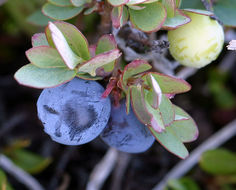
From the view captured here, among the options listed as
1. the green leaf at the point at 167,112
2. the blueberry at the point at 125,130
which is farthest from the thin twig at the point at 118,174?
the green leaf at the point at 167,112

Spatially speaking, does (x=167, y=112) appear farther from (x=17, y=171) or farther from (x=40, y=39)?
(x=17, y=171)

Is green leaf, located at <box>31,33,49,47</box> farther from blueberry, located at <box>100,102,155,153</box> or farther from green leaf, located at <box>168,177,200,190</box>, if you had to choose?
green leaf, located at <box>168,177,200,190</box>

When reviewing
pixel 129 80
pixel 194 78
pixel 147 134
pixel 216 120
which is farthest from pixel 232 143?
pixel 129 80

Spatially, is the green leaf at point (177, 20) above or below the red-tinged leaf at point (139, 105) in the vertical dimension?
above

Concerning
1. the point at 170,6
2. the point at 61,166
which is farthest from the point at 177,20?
the point at 61,166

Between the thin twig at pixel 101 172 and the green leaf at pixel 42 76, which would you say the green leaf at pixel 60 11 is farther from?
the thin twig at pixel 101 172

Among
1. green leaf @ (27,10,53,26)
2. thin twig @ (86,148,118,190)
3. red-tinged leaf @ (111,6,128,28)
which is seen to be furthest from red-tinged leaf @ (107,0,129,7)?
thin twig @ (86,148,118,190)
